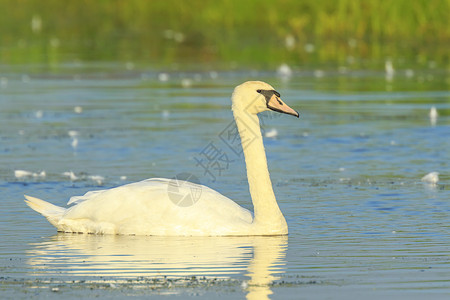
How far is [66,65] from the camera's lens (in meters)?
32.2

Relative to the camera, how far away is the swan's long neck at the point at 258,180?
10.9 metres

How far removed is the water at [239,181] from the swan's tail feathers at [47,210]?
0.47 ft

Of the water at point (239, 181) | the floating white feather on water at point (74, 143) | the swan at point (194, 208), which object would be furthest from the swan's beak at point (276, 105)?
the floating white feather on water at point (74, 143)

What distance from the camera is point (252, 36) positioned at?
43.1 m

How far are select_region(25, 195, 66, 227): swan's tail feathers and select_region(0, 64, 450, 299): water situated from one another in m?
0.14

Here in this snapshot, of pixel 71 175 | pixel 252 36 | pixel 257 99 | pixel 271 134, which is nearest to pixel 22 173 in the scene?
pixel 71 175

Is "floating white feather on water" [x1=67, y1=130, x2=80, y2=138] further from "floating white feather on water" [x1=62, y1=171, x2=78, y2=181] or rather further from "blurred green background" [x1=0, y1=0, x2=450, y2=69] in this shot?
"blurred green background" [x1=0, y1=0, x2=450, y2=69]

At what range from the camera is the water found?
8797mm

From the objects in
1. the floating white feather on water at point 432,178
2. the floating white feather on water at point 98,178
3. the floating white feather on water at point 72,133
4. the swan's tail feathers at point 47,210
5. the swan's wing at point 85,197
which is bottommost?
the swan's tail feathers at point 47,210

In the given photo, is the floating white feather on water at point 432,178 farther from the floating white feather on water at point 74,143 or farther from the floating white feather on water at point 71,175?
the floating white feather on water at point 74,143

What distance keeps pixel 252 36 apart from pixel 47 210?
106 ft

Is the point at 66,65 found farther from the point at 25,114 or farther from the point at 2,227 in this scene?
the point at 2,227

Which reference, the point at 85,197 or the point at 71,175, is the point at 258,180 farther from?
the point at 71,175

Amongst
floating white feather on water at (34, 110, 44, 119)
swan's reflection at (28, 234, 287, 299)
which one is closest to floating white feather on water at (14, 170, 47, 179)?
swan's reflection at (28, 234, 287, 299)
